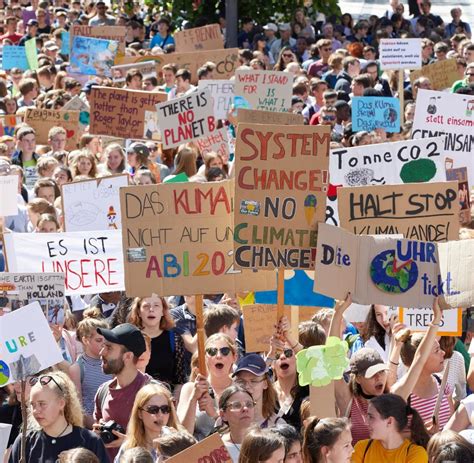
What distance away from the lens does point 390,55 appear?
18.2 meters

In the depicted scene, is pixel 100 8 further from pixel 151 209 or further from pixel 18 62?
pixel 151 209

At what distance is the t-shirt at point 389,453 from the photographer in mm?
6684

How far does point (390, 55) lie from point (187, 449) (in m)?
12.8

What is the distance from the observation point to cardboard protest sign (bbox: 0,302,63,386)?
23.2 feet

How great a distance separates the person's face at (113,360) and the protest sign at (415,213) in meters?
1.70

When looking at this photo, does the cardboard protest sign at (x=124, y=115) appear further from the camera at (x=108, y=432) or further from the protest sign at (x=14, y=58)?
the camera at (x=108, y=432)

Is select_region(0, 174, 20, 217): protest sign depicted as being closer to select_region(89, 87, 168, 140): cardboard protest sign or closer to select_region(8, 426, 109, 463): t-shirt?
select_region(89, 87, 168, 140): cardboard protest sign

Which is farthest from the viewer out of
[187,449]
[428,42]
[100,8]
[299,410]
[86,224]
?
[100,8]

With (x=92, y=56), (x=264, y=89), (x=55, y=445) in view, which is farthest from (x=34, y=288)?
(x=92, y=56)

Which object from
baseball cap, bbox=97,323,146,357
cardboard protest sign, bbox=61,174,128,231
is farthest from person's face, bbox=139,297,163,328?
cardboard protest sign, bbox=61,174,128,231

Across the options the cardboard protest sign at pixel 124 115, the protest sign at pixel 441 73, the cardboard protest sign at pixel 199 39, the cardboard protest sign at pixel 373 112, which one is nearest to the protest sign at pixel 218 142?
the cardboard protest sign at pixel 124 115

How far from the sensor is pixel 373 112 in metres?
15.0

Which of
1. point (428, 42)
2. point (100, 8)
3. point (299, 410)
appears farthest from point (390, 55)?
point (299, 410)

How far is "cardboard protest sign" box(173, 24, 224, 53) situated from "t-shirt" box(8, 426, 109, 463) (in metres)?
14.9
